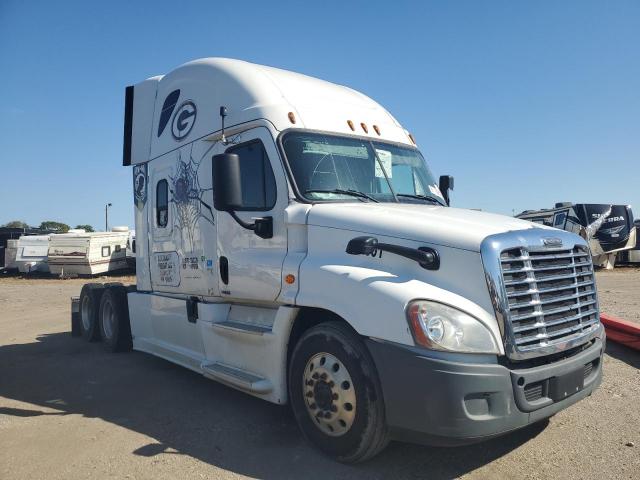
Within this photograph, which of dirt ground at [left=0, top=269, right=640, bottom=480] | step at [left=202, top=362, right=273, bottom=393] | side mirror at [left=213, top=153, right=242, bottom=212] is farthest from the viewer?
step at [left=202, top=362, right=273, bottom=393]

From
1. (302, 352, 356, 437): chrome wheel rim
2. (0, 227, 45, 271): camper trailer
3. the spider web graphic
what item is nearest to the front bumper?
(302, 352, 356, 437): chrome wheel rim

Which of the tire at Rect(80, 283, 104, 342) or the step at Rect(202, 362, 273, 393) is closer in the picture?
the step at Rect(202, 362, 273, 393)

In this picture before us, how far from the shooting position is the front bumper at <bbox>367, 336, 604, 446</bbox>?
132 inches

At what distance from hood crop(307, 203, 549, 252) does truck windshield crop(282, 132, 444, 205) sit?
22 centimetres

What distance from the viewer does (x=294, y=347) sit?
4410 millimetres

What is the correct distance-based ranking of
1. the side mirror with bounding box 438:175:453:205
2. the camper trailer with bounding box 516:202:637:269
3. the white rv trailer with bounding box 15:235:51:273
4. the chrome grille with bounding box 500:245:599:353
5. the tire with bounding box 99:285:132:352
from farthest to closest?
the white rv trailer with bounding box 15:235:51:273
the camper trailer with bounding box 516:202:637:269
the tire with bounding box 99:285:132:352
the side mirror with bounding box 438:175:453:205
the chrome grille with bounding box 500:245:599:353

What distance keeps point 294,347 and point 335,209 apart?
120 cm

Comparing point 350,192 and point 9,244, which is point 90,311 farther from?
point 9,244

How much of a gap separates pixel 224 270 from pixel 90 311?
4.88 meters

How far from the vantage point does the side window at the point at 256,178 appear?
15.8 feet

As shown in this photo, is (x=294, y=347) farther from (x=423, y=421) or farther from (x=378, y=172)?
(x=378, y=172)

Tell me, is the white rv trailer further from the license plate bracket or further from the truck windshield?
the license plate bracket

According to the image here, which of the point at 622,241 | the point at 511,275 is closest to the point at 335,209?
the point at 511,275

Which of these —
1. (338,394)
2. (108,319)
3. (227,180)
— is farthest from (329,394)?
(108,319)
